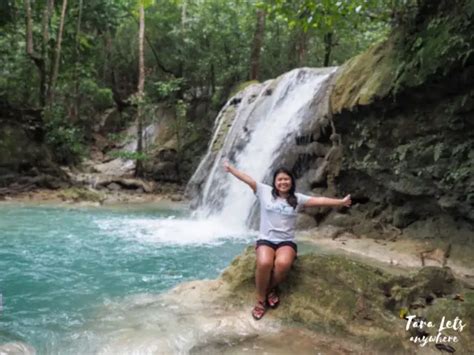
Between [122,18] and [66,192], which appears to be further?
[122,18]

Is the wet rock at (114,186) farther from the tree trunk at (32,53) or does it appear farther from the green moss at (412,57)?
the green moss at (412,57)

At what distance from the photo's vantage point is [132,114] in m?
22.7

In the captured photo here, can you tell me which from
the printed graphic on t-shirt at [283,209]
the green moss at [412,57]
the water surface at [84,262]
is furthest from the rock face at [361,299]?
the green moss at [412,57]

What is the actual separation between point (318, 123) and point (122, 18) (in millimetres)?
13861

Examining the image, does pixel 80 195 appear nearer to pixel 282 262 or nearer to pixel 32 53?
pixel 32 53

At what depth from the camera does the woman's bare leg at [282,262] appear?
409cm

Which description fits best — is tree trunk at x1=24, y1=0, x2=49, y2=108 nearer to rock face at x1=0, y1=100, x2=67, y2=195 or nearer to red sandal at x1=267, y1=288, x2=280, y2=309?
rock face at x1=0, y1=100, x2=67, y2=195

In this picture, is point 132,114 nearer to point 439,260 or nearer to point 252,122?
point 252,122

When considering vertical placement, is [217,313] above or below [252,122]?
below

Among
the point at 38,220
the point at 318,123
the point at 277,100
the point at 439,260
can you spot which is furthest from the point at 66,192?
the point at 439,260

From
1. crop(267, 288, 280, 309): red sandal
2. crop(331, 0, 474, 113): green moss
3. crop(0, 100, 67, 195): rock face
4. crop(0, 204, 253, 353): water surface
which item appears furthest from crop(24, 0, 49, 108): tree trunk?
crop(267, 288, 280, 309): red sandal

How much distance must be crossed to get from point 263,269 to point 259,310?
0.37 metres

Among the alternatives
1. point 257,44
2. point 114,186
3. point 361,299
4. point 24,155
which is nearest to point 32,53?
point 24,155

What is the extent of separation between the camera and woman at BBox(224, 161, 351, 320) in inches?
161
